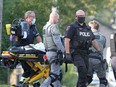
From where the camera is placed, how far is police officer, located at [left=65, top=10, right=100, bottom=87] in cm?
1545

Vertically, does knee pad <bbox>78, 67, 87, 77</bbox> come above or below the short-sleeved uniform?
below

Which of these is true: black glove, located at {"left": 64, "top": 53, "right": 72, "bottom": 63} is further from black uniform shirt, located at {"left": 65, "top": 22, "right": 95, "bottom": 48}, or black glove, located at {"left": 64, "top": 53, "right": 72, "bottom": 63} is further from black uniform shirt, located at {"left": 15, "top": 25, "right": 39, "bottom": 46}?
black uniform shirt, located at {"left": 15, "top": 25, "right": 39, "bottom": 46}

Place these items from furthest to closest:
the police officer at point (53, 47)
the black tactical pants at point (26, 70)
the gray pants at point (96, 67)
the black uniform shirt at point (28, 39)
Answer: the gray pants at point (96, 67)
the black tactical pants at point (26, 70)
the black uniform shirt at point (28, 39)
the police officer at point (53, 47)

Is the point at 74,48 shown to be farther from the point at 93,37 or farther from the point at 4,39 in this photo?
the point at 4,39

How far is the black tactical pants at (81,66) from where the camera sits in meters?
15.4

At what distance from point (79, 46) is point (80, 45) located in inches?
1.4

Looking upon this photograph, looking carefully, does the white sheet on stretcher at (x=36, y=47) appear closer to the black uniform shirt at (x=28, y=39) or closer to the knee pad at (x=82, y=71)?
the black uniform shirt at (x=28, y=39)

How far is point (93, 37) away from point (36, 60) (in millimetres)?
1447

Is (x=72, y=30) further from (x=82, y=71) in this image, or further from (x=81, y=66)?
(x=82, y=71)

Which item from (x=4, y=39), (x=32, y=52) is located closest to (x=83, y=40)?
(x=32, y=52)

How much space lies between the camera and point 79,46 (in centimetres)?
1555

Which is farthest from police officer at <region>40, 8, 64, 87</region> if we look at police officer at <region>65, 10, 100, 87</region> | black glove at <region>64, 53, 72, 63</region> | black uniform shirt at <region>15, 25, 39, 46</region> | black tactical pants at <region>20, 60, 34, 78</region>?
black tactical pants at <region>20, 60, 34, 78</region>

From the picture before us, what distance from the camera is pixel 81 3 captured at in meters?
39.1

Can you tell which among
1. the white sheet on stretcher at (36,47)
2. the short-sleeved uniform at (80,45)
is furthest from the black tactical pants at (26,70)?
the short-sleeved uniform at (80,45)
